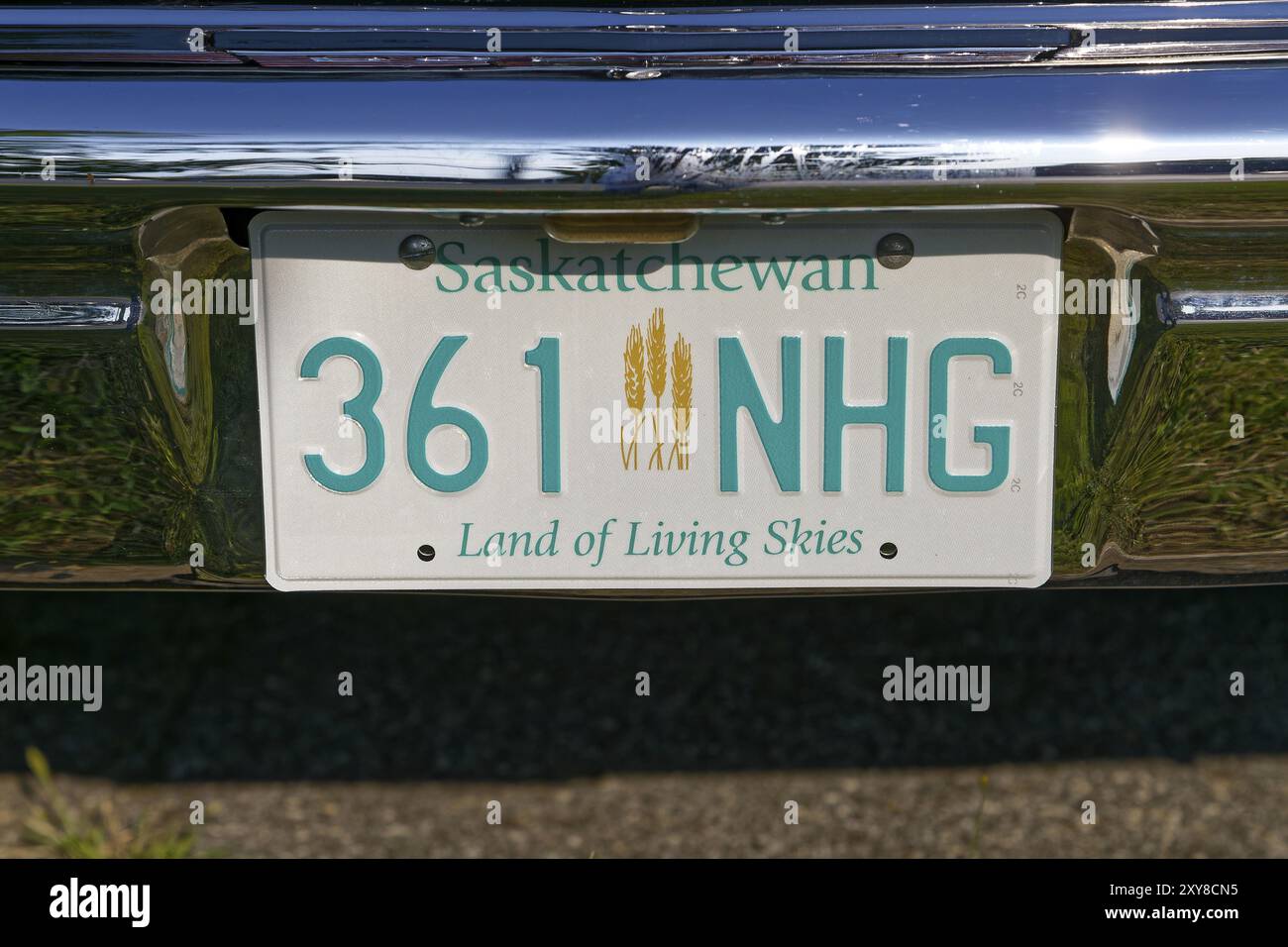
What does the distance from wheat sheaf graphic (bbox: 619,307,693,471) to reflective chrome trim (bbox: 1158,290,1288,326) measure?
0.49 m

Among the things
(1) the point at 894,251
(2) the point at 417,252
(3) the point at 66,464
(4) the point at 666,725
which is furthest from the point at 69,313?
(4) the point at 666,725

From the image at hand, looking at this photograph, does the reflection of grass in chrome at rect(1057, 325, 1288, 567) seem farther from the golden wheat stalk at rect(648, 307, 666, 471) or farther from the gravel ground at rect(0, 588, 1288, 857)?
the gravel ground at rect(0, 588, 1288, 857)

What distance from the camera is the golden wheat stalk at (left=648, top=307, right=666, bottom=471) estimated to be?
1196 millimetres

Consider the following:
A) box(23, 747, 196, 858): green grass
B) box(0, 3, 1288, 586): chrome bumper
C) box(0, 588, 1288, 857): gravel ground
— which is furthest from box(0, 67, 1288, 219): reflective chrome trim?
box(23, 747, 196, 858): green grass

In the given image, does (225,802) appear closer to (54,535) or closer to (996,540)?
(54,535)

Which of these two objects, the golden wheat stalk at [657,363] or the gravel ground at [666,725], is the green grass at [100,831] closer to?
the gravel ground at [666,725]

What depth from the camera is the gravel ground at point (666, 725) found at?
1782 millimetres

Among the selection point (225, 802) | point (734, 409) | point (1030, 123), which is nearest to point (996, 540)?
point (734, 409)

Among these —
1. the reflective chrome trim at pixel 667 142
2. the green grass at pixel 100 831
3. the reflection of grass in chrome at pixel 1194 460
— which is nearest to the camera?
the reflective chrome trim at pixel 667 142

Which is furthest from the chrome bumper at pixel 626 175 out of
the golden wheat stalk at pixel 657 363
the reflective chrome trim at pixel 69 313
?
the golden wheat stalk at pixel 657 363

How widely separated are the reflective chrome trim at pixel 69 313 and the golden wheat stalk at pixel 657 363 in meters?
0.52

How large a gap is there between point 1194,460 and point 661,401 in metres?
0.57

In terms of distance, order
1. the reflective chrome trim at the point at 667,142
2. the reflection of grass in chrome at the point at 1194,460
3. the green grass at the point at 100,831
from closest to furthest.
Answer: the reflective chrome trim at the point at 667,142
the reflection of grass in chrome at the point at 1194,460
the green grass at the point at 100,831
